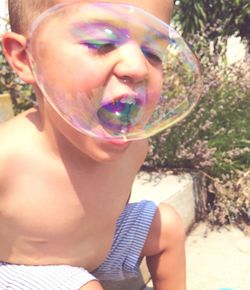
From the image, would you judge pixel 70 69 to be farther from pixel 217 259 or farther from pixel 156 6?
pixel 217 259

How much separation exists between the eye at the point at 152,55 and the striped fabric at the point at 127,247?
631mm

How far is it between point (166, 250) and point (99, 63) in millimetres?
824

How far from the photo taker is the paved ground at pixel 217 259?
2.14 metres

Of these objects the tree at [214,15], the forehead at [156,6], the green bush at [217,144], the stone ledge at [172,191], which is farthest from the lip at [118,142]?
the tree at [214,15]

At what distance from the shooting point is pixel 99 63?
1205 millimetres

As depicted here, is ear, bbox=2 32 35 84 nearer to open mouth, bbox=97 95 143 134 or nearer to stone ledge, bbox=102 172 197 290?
open mouth, bbox=97 95 143 134

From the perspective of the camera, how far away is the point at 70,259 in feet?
4.99

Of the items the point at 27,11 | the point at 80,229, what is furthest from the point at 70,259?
the point at 27,11

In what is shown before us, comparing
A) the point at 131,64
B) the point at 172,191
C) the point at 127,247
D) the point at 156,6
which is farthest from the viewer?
the point at 172,191

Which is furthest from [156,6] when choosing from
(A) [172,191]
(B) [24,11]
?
(A) [172,191]

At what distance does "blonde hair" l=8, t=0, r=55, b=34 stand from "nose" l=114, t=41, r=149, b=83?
215 mm

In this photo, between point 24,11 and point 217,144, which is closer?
point 24,11

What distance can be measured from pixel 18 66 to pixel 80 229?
474 mm

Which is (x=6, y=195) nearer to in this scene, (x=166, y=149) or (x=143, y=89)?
(x=143, y=89)
